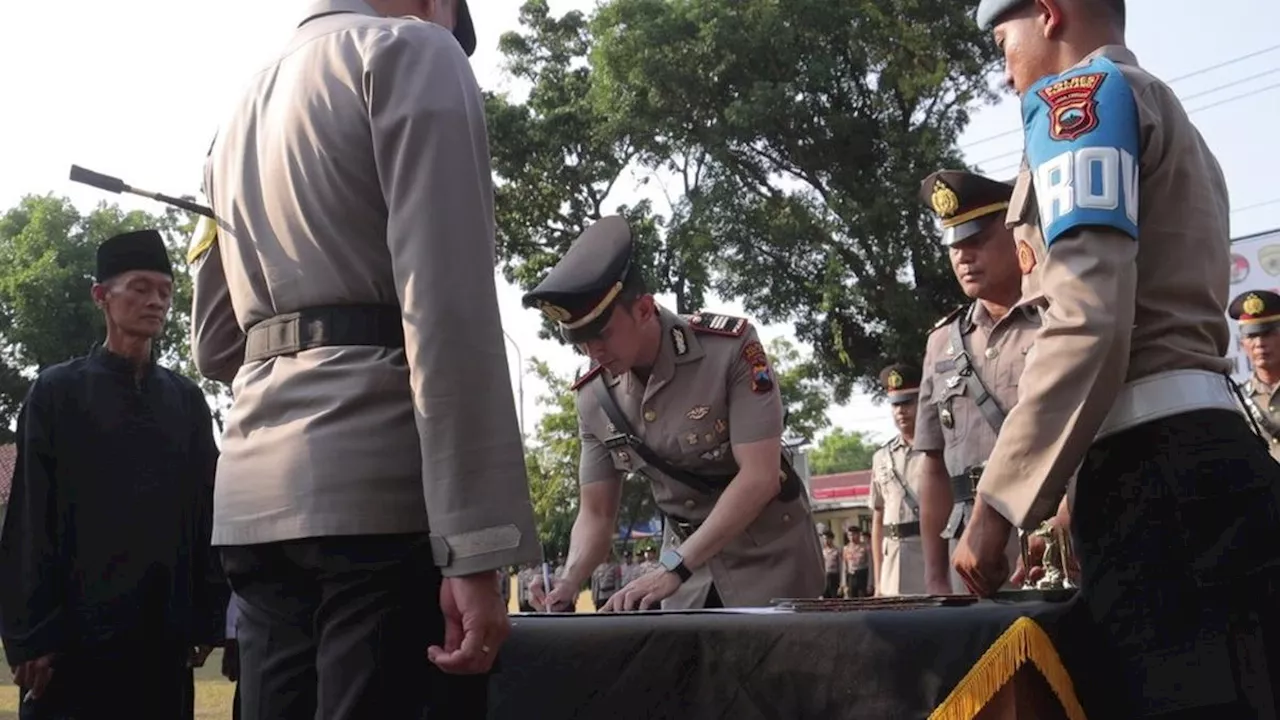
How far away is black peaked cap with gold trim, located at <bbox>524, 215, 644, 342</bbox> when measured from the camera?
353 centimetres

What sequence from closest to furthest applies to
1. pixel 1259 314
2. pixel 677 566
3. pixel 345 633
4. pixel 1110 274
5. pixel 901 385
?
pixel 345 633 → pixel 1110 274 → pixel 677 566 → pixel 1259 314 → pixel 901 385

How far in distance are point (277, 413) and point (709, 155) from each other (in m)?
19.4

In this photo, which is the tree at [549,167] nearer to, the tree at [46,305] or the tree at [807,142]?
the tree at [807,142]

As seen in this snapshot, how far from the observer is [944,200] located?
3.84 metres

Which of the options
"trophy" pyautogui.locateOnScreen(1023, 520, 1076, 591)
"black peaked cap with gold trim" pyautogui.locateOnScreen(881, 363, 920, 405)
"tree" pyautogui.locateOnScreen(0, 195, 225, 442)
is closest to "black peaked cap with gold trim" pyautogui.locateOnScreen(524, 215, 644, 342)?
"trophy" pyautogui.locateOnScreen(1023, 520, 1076, 591)

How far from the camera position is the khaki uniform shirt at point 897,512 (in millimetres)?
7172

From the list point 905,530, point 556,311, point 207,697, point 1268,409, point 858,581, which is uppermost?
point 858,581

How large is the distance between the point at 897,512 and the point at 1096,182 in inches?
227

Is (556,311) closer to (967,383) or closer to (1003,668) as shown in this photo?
(967,383)

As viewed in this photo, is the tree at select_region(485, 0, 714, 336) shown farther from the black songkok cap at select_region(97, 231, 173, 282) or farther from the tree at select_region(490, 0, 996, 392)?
the black songkok cap at select_region(97, 231, 173, 282)

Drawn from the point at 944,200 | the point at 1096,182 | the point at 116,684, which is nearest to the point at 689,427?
the point at 944,200

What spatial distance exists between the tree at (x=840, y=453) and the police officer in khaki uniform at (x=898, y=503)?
103 metres

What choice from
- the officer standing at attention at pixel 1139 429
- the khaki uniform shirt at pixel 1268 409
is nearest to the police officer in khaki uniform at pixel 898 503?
the khaki uniform shirt at pixel 1268 409

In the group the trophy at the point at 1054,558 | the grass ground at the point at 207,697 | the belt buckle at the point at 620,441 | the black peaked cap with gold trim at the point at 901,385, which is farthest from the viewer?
the grass ground at the point at 207,697
